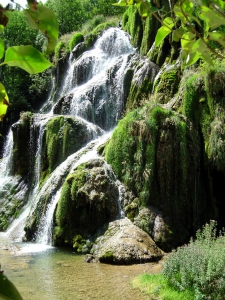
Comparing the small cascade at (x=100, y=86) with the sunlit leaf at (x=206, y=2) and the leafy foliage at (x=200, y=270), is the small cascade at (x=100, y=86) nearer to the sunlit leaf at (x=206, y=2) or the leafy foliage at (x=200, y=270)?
the leafy foliage at (x=200, y=270)

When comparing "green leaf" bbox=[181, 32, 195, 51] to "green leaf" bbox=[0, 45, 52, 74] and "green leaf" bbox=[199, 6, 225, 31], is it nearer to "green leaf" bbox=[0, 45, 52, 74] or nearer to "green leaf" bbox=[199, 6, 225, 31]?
"green leaf" bbox=[199, 6, 225, 31]

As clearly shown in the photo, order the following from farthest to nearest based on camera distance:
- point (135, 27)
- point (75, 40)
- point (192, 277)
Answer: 1. point (75, 40)
2. point (135, 27)
3. point (192, 277)

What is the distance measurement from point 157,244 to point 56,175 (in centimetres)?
392

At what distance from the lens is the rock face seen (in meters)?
7.62

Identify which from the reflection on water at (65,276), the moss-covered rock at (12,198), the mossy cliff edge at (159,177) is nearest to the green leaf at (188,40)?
the reflection on water at (65,276)

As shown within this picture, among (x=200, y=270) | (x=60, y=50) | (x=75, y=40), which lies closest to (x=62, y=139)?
(x=200, y=270)

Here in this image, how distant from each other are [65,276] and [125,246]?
67.9 inches

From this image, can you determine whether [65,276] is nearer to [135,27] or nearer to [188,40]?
[188,40]

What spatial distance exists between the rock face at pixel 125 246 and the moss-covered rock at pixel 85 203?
55cm

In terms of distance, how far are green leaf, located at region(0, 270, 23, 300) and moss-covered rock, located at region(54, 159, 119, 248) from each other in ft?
28.6

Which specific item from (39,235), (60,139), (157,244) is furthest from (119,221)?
(60,139)

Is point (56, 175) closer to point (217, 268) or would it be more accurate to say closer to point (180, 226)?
point (180, 226)

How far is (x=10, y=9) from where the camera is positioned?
581 mm

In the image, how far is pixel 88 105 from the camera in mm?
14617
